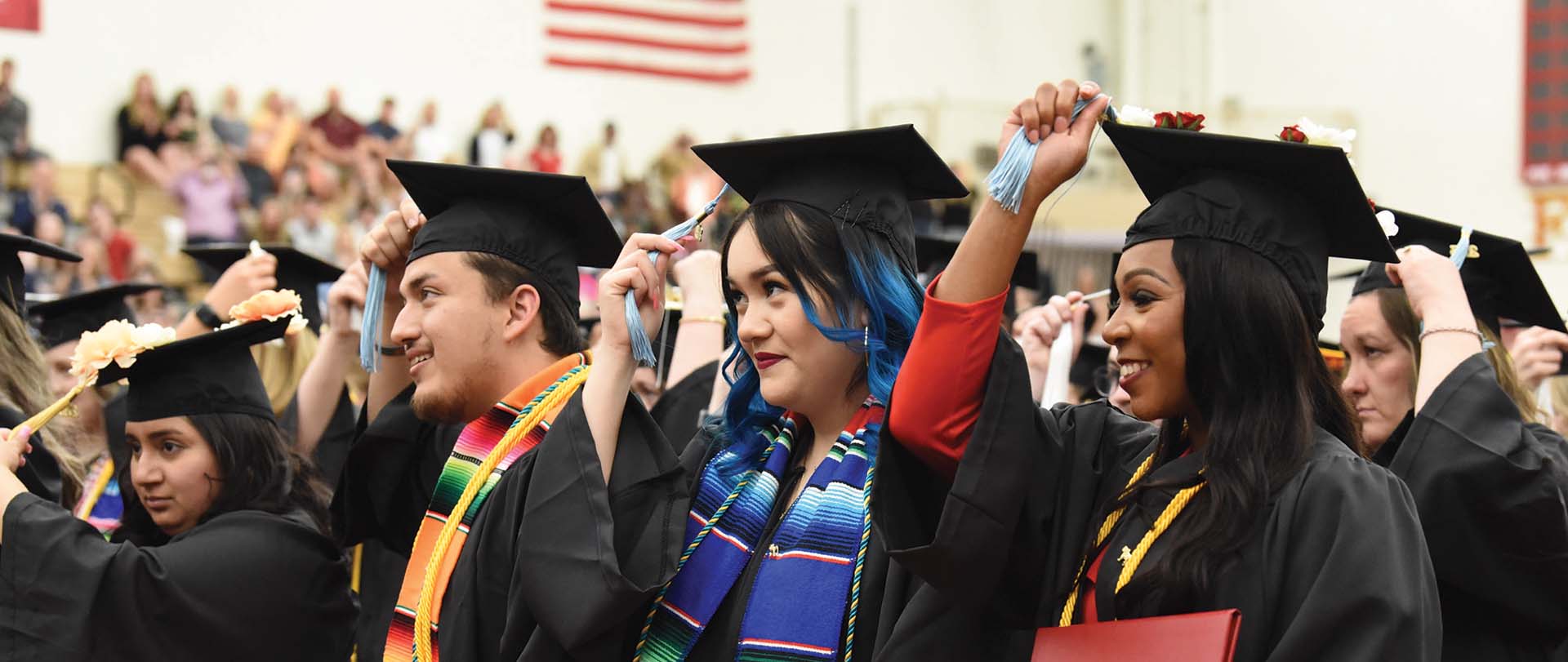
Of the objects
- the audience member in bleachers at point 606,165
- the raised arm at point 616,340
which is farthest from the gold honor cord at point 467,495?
the audience member in bleachers at point 606,165


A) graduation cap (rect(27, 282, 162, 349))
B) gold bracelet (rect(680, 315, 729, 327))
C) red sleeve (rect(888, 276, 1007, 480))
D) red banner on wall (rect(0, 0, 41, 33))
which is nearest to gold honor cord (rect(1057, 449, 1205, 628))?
red sleeve (rect(888, 276, 1007, 480))

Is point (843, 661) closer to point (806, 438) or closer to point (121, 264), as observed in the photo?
point (806, 438)

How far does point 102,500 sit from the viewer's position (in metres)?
4.93

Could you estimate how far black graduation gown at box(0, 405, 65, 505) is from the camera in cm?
414

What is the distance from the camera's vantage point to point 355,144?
16953mm

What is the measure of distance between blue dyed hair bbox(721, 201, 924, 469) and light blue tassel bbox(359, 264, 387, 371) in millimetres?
1233

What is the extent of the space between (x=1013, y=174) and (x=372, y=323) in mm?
1884

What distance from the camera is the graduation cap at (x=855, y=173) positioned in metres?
2.76

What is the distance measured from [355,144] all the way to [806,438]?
14871mm

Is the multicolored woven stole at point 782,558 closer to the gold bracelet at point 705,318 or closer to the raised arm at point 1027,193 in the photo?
the raised arm at point 1027,193

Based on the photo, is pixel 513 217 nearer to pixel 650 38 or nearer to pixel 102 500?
pixel 102 500

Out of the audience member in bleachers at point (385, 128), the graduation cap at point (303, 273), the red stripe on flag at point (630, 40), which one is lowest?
the graduation cap at point (303, 273)

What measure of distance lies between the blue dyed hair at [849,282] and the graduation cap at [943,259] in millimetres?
1909

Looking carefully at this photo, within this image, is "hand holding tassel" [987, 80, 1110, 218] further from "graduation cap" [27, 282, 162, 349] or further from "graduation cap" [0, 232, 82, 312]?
"graduation cap" [27, 282, 162, 349]
